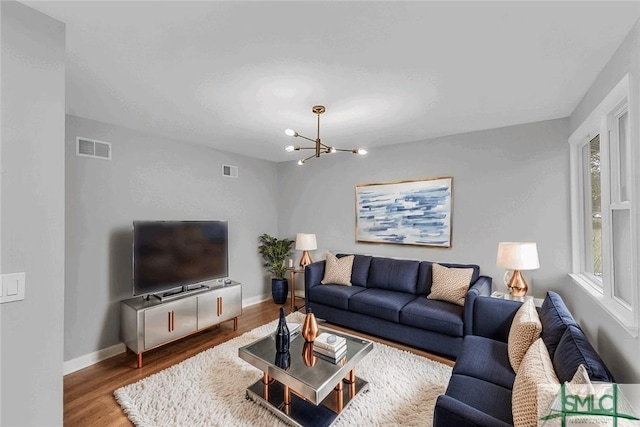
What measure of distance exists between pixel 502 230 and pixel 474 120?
1332mm

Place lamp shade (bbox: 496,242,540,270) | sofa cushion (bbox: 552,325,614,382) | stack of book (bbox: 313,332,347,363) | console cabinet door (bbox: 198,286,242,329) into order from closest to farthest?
sofa cushion (bbox: 552,325,614,382), stack of book (bbox: 313,332,347,363), lamp shade (bbox: 496,242,540,270), console cabinet door (bbox: 198,286,242,329)

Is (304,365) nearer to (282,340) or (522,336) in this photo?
(282,340)

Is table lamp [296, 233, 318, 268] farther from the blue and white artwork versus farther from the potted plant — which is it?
the blue and white artwork

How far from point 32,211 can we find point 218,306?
2.48m

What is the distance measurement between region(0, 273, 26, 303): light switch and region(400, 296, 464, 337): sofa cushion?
3.00m

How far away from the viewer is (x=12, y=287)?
4.14 feet

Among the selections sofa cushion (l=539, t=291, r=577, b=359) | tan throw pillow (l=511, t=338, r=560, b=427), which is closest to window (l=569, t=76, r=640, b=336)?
sofa cushion (l=539, t=291, r=577, b=359)

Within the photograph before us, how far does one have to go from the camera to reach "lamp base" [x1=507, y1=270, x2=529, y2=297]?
2.80 metres

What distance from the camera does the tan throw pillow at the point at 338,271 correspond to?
3.96 metres

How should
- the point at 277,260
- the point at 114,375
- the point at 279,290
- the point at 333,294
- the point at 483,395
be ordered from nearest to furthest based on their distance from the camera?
the point at 483,395 → the point at 114,375 → the point at 333,294 → the point at 279,290 → the point at 277,260

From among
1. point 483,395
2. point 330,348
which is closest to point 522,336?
point 483,395

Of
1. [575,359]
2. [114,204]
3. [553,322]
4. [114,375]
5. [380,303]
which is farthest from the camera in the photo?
[380,303]

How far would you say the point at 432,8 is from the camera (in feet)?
4.57

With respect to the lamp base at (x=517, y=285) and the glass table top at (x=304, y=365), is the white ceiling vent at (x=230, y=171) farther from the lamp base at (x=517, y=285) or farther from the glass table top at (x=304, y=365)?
the lamp base at (x=517, y=285)
